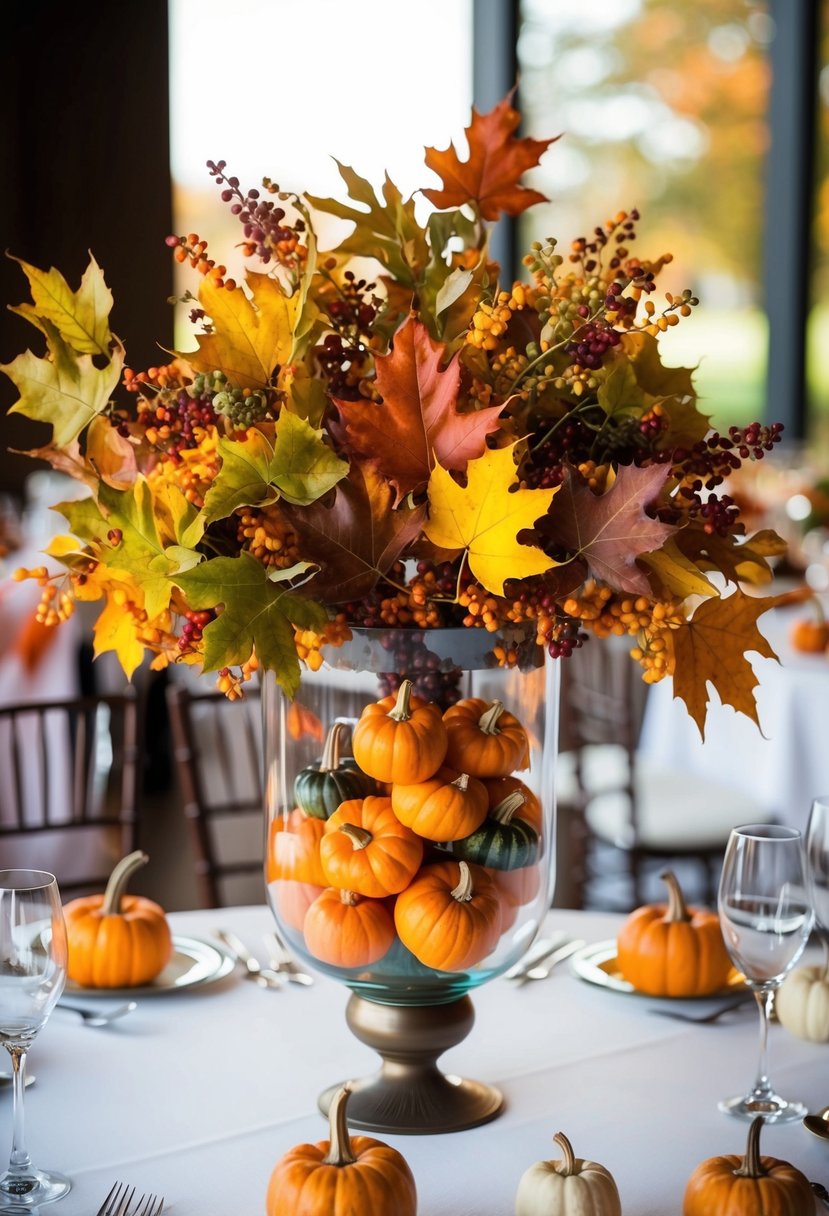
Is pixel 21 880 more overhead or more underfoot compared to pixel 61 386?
more underfoot

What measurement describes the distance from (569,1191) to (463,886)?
22 cm

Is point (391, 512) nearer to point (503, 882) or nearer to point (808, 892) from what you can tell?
point (503, 882)

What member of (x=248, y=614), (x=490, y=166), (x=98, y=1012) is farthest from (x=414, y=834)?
(x=490, y=166)

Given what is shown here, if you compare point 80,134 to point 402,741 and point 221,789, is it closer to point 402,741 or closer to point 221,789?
point 221,789

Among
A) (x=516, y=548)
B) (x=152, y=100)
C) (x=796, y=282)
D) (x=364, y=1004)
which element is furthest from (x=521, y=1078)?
(x=796, y=282)

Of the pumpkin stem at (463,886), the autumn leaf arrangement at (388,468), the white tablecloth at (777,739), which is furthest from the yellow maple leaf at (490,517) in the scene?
the white tablecloth at (777,739)

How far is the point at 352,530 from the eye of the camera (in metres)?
0.99

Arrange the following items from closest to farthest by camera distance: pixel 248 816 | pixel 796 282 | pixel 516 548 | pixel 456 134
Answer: pixel 516 548
pixel 248 816
pixel 456 134
pixel 796 282

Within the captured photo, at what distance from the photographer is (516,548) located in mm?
931

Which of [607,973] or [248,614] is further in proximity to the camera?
[607,973]

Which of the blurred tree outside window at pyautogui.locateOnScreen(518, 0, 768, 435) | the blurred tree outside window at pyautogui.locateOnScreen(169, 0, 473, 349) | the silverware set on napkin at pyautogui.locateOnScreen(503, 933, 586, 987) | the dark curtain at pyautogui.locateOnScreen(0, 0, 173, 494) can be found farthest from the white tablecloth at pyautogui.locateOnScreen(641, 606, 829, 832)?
the blurred tree outside window at pyautogui.locateOnScreen(518, 0, 768, 435)

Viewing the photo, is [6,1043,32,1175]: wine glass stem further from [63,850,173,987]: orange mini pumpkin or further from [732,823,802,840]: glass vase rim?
[732,823,802,840]: glass vase rim

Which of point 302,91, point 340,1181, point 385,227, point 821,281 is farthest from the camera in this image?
point 821,281

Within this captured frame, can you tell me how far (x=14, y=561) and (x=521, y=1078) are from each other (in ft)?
9.60
